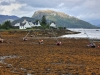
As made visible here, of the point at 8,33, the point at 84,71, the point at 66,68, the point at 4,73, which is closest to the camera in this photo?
the point at 4,73

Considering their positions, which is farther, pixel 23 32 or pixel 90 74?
pixel 23 32

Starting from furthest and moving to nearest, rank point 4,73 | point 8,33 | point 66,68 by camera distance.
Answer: point 8,33
point 66,68
point 4,73

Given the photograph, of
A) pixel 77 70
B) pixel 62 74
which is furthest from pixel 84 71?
pixel 62 74

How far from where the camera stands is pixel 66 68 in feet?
76.2

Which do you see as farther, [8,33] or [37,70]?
[8,33]

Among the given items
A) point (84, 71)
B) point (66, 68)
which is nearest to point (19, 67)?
point (66, 68)

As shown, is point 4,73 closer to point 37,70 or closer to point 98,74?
point 37,70

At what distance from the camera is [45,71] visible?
70.1 ft

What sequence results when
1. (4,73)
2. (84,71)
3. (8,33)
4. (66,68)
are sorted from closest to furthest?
(4,73)
(84,71)
(66,68)
(8,33)

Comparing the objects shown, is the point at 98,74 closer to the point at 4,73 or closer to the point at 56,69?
the point at 56,69

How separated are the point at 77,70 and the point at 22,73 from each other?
5.23 metres

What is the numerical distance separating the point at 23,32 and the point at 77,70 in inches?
3224

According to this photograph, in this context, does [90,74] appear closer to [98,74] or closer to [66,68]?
[98,74]

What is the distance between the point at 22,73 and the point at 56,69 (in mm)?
3614
